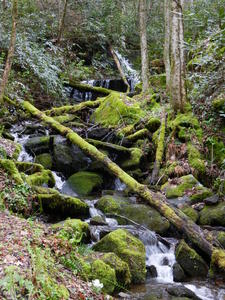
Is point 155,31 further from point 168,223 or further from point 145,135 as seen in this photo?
point 168,223

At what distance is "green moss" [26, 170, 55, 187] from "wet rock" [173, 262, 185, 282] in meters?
3.78

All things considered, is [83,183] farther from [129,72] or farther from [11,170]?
[129,72]

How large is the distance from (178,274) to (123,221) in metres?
2.03

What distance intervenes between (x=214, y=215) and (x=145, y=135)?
4.93m

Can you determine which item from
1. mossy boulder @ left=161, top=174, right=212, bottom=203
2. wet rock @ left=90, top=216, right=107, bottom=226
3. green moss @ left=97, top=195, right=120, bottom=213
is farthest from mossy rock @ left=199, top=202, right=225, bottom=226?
wet rock @ left=90, top=216, right=107, bottom=226

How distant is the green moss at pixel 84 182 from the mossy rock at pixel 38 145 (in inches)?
65.5

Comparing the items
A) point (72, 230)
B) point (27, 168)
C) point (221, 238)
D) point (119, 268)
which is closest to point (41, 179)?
point (27, 168)

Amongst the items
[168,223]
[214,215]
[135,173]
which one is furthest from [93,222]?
[135,173]

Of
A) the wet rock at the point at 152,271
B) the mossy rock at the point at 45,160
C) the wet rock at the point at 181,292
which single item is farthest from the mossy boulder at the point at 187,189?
the mossy rock at the point at 45,160

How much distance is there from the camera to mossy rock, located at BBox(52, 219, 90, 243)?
5.50m

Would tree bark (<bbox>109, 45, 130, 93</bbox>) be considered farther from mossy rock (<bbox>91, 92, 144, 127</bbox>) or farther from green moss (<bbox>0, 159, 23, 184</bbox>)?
green moss (<bbox>0, 159, 23, 184</bbox>)

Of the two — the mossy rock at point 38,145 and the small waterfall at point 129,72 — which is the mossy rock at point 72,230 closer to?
the mossy rock at point 38,145

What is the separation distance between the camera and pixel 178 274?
6.45 m

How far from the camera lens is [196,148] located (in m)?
10.4
